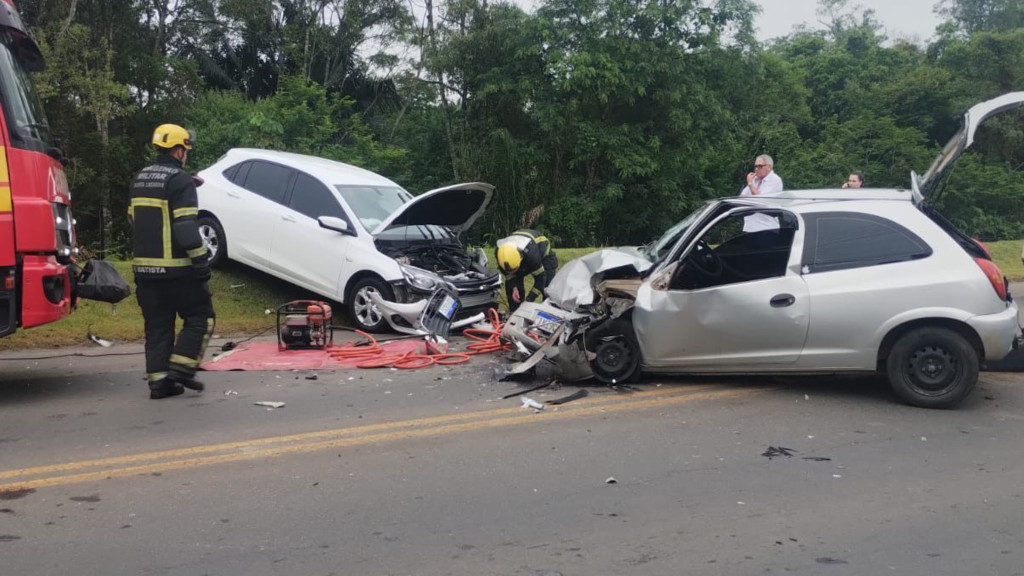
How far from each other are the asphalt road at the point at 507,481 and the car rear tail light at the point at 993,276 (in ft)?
3.08

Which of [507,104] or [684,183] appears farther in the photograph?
[684,183]

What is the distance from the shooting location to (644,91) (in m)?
19.3

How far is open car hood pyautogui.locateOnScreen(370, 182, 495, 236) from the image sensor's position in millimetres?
9734

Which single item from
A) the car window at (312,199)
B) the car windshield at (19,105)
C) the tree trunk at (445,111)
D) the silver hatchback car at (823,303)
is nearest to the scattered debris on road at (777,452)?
the silver hatchback car at (823,303)

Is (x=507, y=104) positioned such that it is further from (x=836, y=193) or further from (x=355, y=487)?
(x=355, y=487)

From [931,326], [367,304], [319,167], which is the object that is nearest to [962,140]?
[931,326]

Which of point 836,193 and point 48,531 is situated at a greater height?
point 836,193

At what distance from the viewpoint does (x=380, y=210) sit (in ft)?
34.8

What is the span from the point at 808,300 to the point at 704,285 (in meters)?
0.81

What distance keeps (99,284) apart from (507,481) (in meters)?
4.21

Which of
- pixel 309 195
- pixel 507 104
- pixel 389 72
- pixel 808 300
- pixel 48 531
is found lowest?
pixel 48 531

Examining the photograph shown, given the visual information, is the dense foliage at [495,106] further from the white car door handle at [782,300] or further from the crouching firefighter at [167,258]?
the white car door handle at [782,300]

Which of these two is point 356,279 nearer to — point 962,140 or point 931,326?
point 931,326

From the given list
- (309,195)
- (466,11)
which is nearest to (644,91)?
(466,11)
